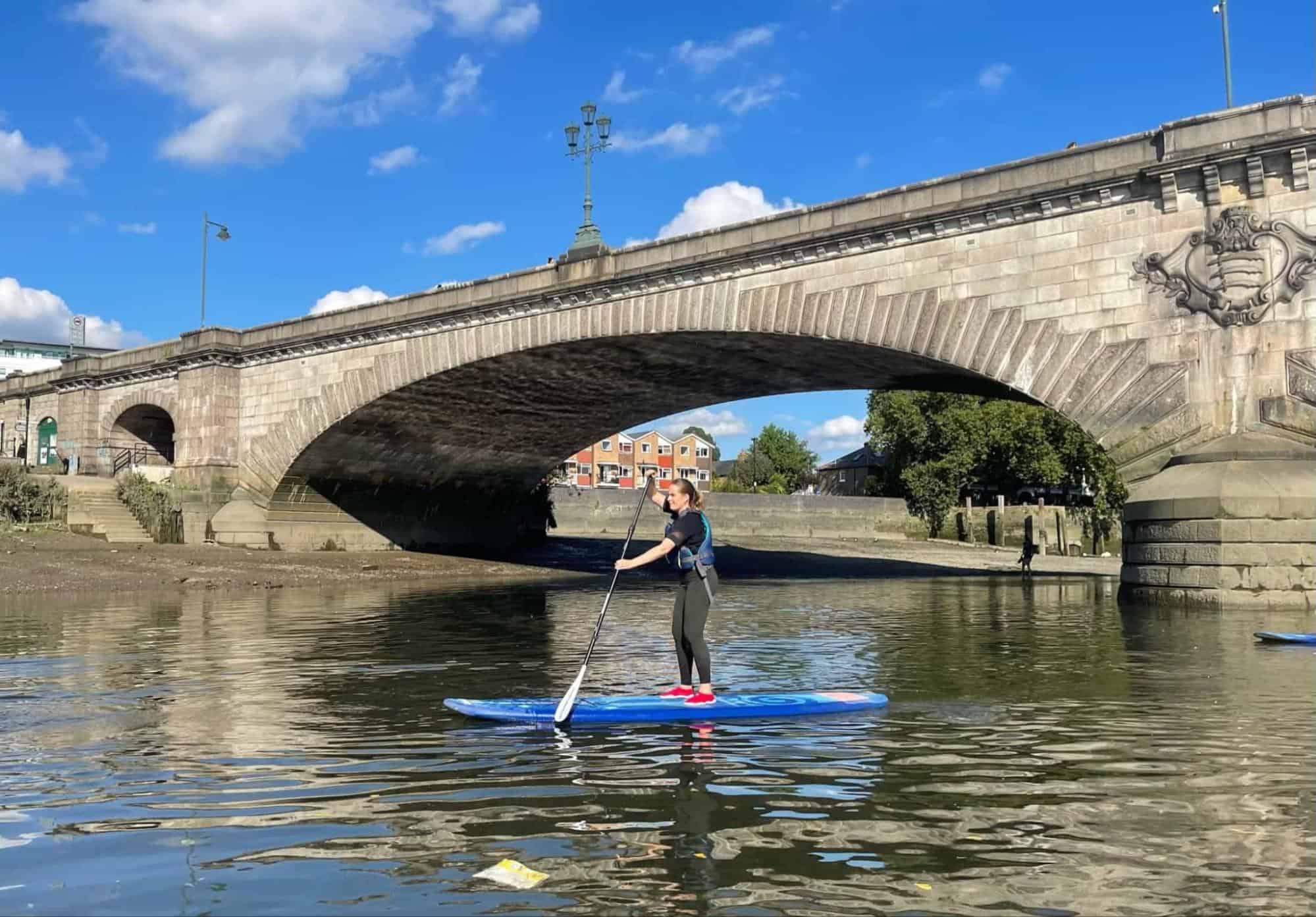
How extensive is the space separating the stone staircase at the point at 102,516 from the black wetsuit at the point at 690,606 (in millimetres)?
29234

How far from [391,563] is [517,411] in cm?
678

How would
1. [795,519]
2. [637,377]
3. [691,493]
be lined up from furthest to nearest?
[795,519] → [637,377] → [691,493]

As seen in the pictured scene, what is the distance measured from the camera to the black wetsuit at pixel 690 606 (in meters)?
8.34

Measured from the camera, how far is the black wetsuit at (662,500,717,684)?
834cm

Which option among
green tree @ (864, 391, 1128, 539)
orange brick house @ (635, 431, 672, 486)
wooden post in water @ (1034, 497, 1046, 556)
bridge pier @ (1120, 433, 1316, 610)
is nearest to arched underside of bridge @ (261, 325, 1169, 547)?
bridge pier @ (1120, 433, 1316, 610)

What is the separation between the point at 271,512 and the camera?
37.4 m

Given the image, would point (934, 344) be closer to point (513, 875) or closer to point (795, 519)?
point (513, 875)

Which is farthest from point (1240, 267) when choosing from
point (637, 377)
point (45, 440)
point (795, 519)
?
point (45, 440)

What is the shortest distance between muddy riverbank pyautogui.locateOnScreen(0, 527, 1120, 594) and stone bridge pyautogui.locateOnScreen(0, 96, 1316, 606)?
475 cm

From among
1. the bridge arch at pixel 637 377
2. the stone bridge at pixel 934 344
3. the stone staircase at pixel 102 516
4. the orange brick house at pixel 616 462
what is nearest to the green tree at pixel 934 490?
the bridge arch at pixel 637 377

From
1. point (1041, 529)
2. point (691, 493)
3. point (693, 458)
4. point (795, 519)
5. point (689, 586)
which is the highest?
point (693, 458)

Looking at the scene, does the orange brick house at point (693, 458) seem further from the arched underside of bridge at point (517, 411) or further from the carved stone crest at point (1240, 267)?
the carved stone crest at point (1240, 267)

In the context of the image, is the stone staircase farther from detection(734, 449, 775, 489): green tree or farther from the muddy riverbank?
detection(734, 449, 775, 489): green tree

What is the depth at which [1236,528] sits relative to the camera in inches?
668
